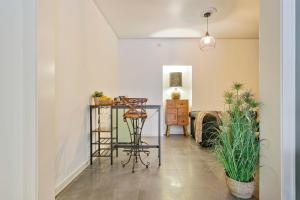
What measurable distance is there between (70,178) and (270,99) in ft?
8.03

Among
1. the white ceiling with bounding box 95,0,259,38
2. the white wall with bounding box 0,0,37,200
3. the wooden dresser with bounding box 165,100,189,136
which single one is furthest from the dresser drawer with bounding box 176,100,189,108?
the white wall with bounding box 0,0,37,200

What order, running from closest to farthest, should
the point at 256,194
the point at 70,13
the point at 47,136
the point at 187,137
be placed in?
1. the point at 47,136
2. the point at 256,194
3. the point at 70,13
4. the point at 187,137

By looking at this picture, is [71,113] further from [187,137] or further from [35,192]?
[187,137]

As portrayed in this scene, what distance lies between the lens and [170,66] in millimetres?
6672

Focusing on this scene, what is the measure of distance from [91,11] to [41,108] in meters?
2.88

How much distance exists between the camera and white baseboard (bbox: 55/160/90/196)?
2.45 m

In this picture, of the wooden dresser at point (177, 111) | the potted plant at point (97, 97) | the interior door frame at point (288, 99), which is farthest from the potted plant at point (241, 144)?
the wooden dresser at point (177, 111)

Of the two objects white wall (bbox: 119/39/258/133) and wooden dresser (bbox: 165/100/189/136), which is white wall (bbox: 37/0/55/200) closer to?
wooden dresser (bbox: 165/100/189/136)

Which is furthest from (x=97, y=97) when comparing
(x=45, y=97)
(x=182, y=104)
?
(x=182, y=104)

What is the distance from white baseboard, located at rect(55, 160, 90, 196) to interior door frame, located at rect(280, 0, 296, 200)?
85.4 inches

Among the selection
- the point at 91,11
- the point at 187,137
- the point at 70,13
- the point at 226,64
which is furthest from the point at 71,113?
the point at 226,64

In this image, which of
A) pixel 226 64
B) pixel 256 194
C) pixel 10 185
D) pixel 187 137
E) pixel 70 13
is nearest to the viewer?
pixel 10 185

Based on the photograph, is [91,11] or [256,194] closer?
[256,194]

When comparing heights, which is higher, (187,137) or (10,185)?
(10,185)
